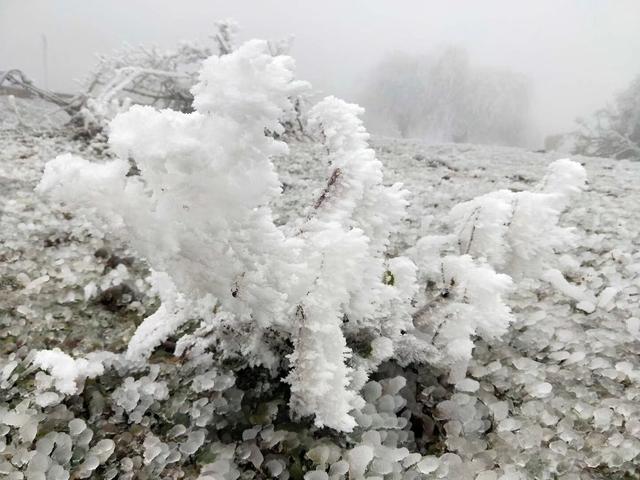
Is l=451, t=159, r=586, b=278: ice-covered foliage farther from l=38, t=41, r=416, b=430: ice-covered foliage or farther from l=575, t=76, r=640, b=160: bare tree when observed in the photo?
l=575, t=76, r=640, b=160: bare tree

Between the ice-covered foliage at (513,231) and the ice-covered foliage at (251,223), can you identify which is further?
the ice-covered foliage at (513,231)

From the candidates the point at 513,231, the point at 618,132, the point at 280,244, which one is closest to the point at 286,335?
the point at 280,244

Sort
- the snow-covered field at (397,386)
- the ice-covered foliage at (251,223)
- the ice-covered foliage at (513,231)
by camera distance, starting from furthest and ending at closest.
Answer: the ice-covered foliage at (513,231) < the snow-covered field at (397,386) < the ice-covered foliage at (251,223)

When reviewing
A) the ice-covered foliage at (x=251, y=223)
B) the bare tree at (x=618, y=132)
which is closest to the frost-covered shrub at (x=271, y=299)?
the ice-covered foliage at (x=251, y=223)

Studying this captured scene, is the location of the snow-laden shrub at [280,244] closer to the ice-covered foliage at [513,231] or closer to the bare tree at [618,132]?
the ice-covered foliage at [513,231]

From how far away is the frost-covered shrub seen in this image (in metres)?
0.94

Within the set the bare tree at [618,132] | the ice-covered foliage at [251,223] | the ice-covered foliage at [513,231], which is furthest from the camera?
the bare tree at [618,132]

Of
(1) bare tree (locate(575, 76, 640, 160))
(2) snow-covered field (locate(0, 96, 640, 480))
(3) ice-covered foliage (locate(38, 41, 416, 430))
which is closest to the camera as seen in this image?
(3) ice-covered foliage (locate(38, 41, 416, 430))

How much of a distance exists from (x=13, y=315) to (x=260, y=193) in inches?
49.2

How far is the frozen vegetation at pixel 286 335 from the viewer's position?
0.99m

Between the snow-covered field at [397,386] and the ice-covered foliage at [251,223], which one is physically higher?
the ice-covered foliage at [251,223]

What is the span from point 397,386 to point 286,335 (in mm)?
332

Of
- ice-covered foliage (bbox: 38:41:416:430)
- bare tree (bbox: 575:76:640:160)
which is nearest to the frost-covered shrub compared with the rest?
ice-covered foliage (bbox: 38:41:416:430)

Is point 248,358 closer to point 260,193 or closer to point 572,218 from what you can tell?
point 260,193
